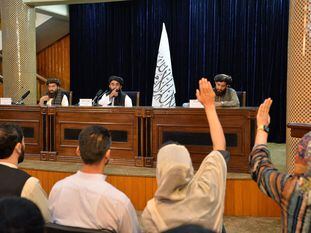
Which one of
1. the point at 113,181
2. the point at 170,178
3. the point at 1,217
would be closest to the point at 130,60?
the point at 113,181

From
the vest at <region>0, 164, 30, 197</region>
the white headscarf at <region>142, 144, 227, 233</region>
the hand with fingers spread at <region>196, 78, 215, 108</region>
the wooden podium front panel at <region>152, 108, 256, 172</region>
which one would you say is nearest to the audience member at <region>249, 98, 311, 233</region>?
the white headscarf at <region>142, 144, 227, 233</region>

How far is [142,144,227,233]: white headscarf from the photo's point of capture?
1435 millimetres

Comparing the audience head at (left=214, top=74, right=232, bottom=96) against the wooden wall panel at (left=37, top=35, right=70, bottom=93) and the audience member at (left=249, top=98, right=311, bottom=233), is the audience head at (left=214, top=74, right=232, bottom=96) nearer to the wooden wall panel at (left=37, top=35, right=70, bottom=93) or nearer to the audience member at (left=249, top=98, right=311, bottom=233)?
the audience member at (left=249, top=98, right=311, bottom=233)

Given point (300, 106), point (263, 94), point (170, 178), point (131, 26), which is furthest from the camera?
point (131, 26)

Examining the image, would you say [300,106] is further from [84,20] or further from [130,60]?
[84,20]

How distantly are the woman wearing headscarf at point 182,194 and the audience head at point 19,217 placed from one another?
62 centimetres

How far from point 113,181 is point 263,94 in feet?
13.0

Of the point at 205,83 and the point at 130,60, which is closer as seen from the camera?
the point at 205,83

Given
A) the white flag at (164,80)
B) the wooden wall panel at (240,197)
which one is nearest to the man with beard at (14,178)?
the wooden wall panel at (240,197)

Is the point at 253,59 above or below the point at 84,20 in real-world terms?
below

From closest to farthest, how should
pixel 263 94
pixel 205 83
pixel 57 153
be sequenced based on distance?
1. pixel 205 83
2. pixel 57 153
3. pixel 263 94

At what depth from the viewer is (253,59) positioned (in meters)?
7.28

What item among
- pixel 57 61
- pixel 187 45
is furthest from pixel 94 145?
pixel 57 61

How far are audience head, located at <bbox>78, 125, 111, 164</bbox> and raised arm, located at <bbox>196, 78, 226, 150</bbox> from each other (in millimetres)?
486
